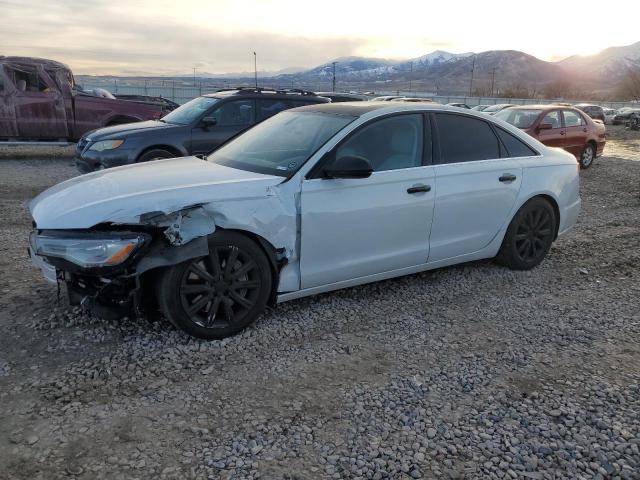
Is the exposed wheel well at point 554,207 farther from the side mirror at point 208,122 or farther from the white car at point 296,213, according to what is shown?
the side mirror at point 208,122

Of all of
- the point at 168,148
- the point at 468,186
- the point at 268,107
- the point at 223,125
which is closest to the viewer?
the point at 468,186

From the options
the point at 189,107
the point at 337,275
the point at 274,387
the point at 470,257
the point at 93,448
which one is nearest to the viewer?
the point at 93,448

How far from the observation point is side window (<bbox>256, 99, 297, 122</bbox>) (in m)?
9.55

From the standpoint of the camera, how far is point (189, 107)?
952 centimetres

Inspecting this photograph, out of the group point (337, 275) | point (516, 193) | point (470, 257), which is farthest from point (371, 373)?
point (516, 193)

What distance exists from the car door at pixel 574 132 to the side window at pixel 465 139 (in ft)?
30.3

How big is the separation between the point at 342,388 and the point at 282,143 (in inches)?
83.6

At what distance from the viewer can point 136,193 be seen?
3586mm

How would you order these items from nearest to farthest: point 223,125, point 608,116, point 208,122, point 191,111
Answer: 1. point 208,122
2. point 223,125
3. point 191,111
4. point 608,116

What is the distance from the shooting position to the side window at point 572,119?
43.4ft

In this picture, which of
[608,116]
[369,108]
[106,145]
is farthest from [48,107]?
[608,116]

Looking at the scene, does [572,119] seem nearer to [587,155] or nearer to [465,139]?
[587,155]

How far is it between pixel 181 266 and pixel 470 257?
106 inches

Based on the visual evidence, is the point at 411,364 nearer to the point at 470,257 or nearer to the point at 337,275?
the point at 337,275
